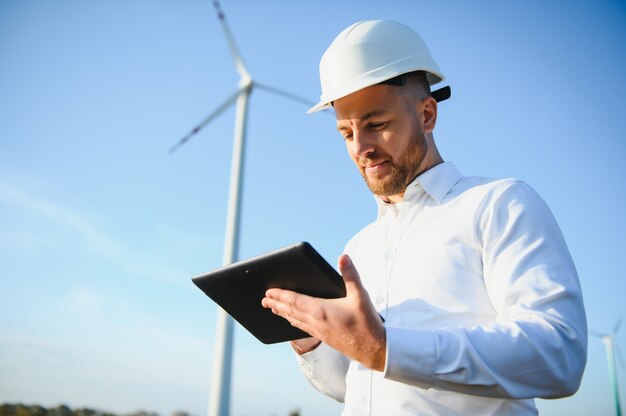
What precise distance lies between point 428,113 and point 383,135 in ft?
1.83

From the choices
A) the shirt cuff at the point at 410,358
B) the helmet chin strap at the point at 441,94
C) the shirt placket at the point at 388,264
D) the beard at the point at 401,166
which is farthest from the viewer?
the helmet chin strap at the point at 441,94

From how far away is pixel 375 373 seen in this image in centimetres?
303

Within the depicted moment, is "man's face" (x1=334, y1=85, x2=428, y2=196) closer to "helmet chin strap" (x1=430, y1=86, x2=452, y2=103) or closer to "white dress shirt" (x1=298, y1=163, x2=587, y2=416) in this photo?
"white dress shirt" (x1=298, y1=163, x2=587, y2=416)

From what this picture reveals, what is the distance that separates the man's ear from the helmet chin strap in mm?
285

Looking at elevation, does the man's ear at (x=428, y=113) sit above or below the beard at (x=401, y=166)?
above

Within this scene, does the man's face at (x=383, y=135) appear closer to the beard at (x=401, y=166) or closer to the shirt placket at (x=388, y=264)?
the beard at (x=401, y=166)

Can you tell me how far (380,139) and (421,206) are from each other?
520 mm

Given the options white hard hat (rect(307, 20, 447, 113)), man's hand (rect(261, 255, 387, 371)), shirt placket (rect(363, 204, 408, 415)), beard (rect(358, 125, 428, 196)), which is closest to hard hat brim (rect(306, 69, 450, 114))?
white hard hat (rect(307, 20, 447, 113))

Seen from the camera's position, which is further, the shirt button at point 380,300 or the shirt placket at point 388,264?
the shirt button at point 380,300

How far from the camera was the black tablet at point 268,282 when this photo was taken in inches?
102

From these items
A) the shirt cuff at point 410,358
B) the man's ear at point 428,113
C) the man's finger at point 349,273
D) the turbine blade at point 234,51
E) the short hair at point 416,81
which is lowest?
the shirt cuff at point 410,358

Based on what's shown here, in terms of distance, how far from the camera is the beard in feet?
A: 11.7

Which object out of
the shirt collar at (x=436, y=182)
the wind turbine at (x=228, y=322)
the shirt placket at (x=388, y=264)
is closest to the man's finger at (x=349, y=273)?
the shirt placket at (x=388, y=264)

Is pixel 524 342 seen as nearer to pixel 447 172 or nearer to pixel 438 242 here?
pixel 438 242
